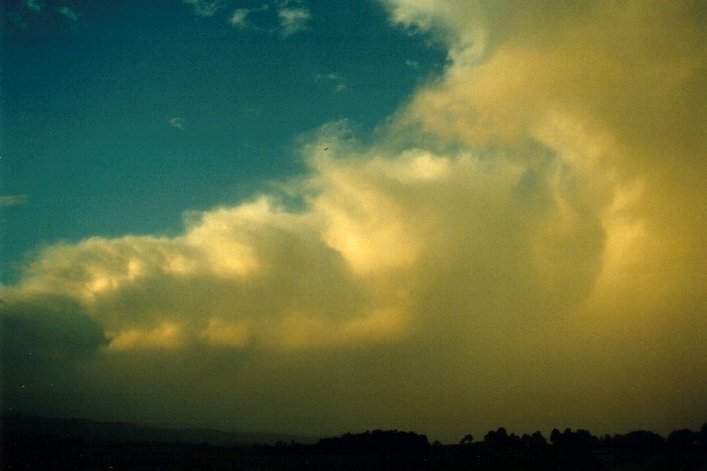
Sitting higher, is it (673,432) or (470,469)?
(673,432)

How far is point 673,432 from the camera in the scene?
157 ft

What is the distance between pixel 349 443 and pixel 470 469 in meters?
12.0

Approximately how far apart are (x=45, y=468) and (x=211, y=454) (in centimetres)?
1361

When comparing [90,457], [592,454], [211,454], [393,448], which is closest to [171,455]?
[211,454]

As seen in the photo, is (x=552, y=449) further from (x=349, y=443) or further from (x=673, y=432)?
(x=349, y=443)

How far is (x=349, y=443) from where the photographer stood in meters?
47.8

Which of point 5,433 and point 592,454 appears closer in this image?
point 592,454

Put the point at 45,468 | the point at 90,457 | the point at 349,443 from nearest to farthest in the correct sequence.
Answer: the point at 45,468
the point at 90,457
the point at 349,443

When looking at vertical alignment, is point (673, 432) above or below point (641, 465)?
above

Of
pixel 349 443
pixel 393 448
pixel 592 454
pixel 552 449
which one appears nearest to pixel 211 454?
pixel 349 443

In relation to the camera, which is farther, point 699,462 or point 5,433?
point 5,433

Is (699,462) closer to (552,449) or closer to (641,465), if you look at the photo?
(641,465)

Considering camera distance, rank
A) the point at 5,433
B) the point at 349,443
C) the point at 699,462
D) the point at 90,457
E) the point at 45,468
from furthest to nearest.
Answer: the point at 5,433 < the point at 349,443 < the point at 699,462 < the point at 90,457 < the point at 45,468

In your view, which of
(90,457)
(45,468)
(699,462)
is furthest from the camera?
(699,462)
